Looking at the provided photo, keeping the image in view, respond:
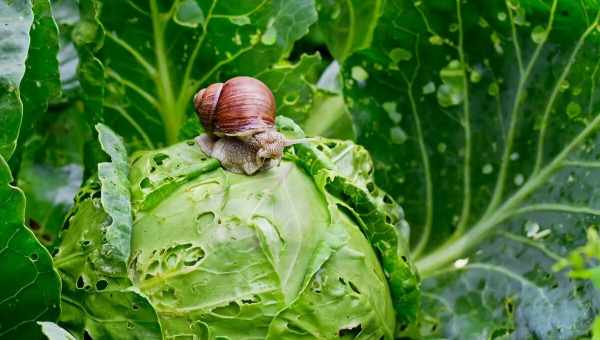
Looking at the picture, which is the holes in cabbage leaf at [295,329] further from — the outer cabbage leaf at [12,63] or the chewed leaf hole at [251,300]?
A: the outer cabbage leaf at [12,63]

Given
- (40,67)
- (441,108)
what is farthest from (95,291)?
(441,108)

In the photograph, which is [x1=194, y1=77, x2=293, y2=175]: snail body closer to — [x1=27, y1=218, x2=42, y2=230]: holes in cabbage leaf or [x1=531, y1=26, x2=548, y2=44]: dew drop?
[x1=531, y1=26, x2=548, y2=44]: dew drop

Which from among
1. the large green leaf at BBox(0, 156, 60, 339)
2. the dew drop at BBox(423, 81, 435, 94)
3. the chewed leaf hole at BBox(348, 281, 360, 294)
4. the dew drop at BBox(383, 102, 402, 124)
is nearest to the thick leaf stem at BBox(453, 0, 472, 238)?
the dew drop at BBox(423, 81, 435, 94)

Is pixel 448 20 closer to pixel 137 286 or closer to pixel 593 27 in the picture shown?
pixel 593 27

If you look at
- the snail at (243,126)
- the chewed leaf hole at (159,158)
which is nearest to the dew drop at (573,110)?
the snail at (243,126)

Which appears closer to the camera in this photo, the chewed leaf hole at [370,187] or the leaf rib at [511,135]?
the chewed leaf hole at [370,187]

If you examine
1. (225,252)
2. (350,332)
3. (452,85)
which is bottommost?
(350,332)

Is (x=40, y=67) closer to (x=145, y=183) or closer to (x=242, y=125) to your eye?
(x=145, y=183)
